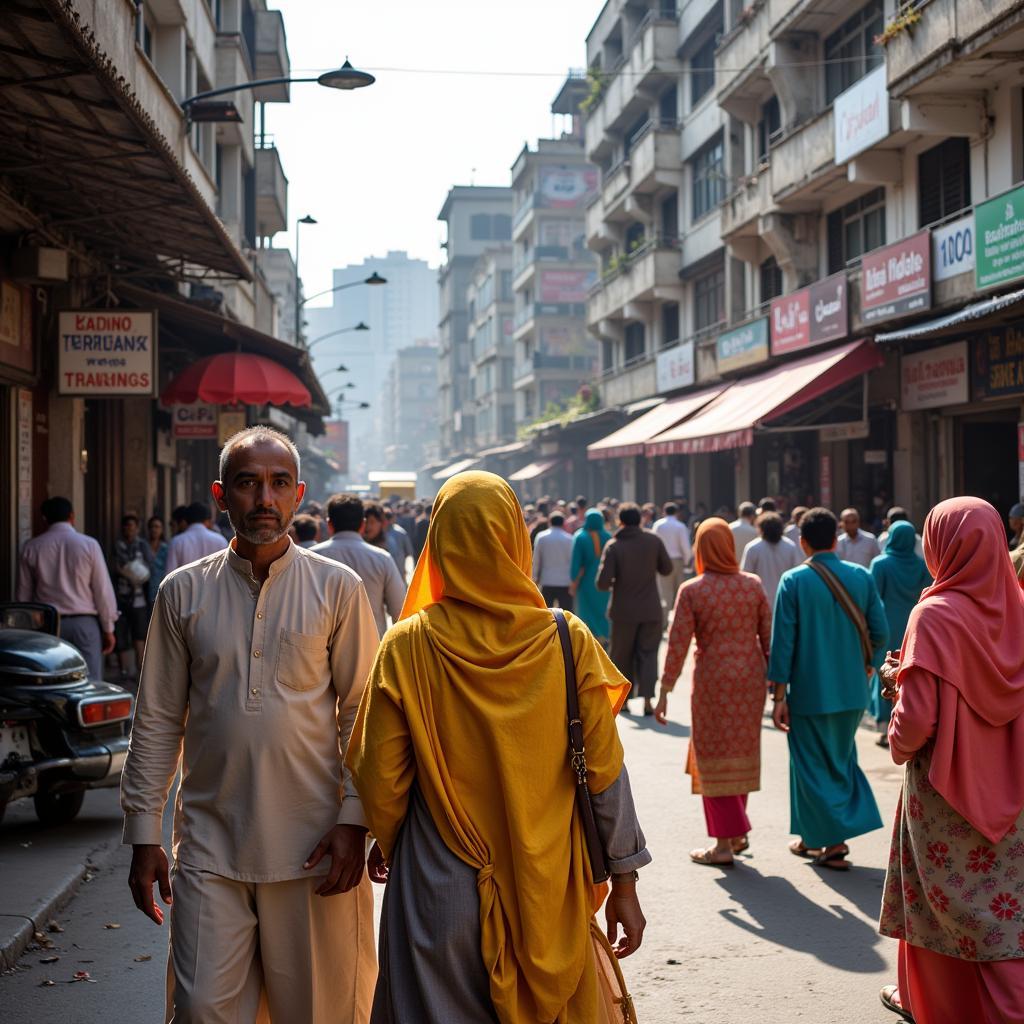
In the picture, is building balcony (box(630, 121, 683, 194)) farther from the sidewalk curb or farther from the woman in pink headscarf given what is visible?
the woman in pink headscarf

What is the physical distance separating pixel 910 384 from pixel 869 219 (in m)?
3.39

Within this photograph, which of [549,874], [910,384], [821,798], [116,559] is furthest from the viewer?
[910,384]

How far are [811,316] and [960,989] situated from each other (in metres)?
17.2

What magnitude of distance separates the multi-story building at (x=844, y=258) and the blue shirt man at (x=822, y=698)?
310 inches

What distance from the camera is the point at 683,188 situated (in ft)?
101

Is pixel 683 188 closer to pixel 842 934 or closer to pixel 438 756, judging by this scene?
pixel 842 934

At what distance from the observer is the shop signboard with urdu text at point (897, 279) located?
53.4ft

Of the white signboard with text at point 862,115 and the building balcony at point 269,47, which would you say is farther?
the building balcony at point 269,47

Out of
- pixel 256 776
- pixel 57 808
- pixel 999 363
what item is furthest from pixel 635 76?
pixel 256 776

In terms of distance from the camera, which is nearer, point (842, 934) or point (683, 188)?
point (842, 934)

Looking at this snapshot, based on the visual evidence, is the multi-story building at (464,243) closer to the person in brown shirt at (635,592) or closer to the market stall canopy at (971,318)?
the market stall canopy at (971,318)

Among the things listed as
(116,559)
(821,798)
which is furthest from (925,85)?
(821,798)

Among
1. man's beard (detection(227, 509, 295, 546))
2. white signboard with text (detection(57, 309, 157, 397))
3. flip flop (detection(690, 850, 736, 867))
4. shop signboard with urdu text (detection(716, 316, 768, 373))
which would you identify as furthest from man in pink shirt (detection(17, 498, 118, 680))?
shop signboard with urdu text (detection(716, 316, 768, 373))

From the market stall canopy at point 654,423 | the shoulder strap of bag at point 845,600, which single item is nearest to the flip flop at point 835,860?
the shoulder strap of bag at point 845,600
